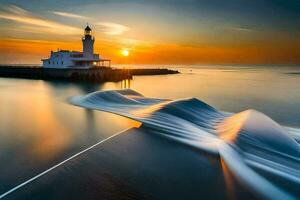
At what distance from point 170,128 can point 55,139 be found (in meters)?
3.74

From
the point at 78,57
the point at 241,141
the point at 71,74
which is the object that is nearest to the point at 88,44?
the point at 78,57

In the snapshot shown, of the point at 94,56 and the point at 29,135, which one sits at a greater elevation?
the point at 94,56

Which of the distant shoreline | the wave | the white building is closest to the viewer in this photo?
the wave

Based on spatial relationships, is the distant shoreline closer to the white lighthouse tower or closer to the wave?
the white lighthouse tower

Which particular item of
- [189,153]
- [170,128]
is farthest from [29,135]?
[189,153]

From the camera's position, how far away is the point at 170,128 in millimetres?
9703

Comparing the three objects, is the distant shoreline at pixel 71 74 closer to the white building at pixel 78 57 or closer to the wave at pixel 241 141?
the white building at pixel 78 57

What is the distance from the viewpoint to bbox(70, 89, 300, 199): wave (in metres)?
5.89

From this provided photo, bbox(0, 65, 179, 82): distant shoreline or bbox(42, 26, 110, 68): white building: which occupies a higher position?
bbox(42, 26, 110, 68): white building

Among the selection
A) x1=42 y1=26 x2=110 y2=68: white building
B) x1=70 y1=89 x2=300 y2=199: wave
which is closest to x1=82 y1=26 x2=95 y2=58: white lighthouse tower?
x1=42 y1=26 x2=110 y2=68: white building

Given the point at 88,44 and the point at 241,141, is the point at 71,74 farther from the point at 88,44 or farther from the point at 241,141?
→ the point at 241,141

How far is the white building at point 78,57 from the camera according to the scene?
142 ft

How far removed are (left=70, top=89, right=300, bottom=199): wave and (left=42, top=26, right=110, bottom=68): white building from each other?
3119 centimetres

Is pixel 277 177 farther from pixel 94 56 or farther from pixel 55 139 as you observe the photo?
pixel 94 56
